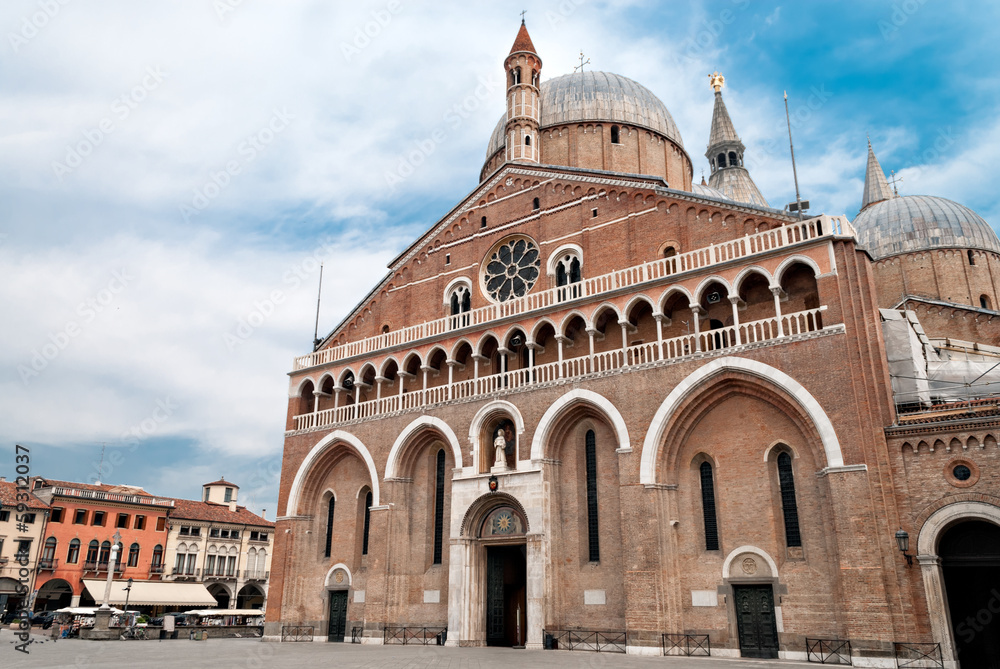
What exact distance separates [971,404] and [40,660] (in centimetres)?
2267

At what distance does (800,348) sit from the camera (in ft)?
62.3

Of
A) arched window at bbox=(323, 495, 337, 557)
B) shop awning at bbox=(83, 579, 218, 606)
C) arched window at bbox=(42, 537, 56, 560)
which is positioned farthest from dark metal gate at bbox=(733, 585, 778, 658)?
arched window at bbox=(42, 537, 56, 560)

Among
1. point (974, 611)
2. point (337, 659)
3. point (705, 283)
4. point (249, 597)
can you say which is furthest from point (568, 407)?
point (249, 597)

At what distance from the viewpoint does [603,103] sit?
3519cm

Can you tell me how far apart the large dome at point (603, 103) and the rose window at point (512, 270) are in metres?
9.81

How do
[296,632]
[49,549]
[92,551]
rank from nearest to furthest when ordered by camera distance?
1. [296,632]
2. [49,549]
3. [92,551]

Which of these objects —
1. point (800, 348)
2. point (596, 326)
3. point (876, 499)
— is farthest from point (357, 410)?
point (876, 499)

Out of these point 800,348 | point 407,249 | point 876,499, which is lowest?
point 876,499

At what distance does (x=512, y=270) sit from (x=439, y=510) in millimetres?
9109

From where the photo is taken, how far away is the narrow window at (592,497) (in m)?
21.9

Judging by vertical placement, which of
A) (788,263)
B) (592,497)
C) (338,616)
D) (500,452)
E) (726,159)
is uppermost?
Answer: (726,159)

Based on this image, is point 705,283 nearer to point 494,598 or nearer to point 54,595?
point 494,598

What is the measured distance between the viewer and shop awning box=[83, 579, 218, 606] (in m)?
38.5

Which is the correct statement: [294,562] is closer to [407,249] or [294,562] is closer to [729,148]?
[407,249]
